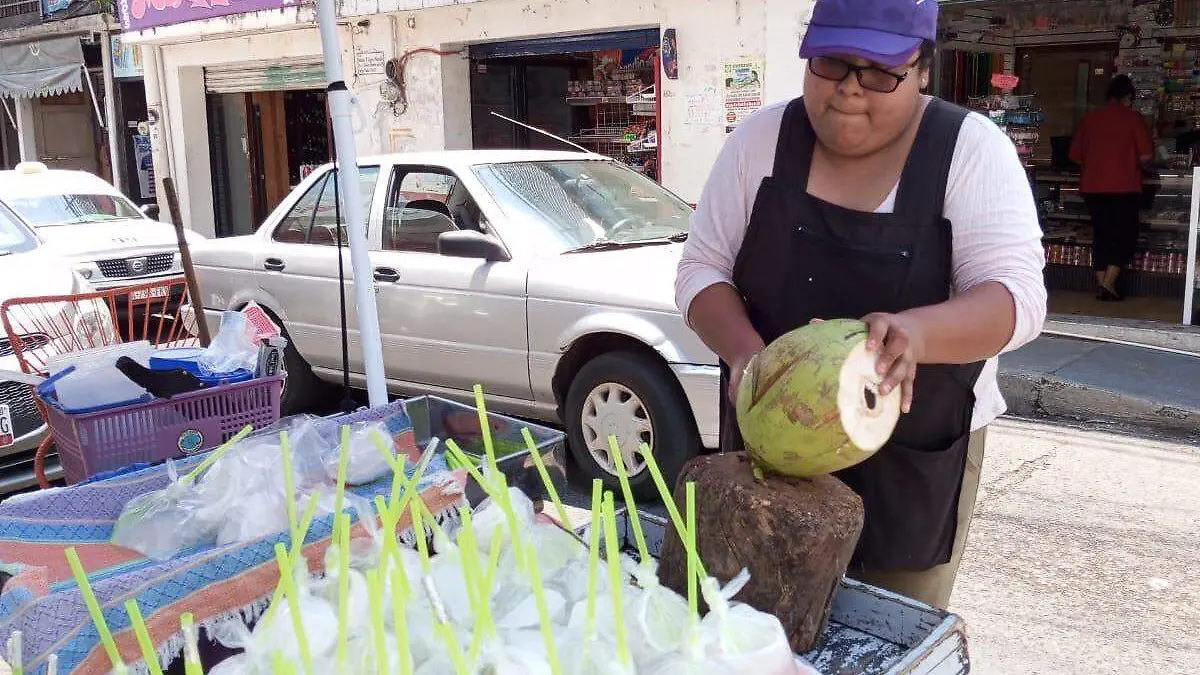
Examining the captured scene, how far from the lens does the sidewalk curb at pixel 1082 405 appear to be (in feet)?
20.6

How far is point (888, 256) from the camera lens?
1853 millimetres

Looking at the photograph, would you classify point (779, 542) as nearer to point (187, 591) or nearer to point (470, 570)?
point (470, 570)

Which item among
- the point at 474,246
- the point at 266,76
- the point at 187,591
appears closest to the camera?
the point at 187,591

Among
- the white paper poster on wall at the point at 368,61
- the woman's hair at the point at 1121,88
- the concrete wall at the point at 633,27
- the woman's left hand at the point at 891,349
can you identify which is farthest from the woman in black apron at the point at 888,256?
the white paper poster on wall at the point at 368,61

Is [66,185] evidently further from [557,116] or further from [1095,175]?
[1095,175]

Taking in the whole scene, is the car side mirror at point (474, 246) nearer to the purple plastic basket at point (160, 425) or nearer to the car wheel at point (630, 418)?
the car wheel at point (630, 418)

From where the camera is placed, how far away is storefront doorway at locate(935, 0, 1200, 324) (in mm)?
9086

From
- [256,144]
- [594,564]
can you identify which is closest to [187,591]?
[594,564]

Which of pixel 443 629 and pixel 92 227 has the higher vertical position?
pixel 443 629

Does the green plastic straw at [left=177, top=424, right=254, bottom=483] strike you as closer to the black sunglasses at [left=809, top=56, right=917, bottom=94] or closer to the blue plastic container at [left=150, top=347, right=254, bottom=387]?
the blue plastic container at [left=150, top=347, right=254, bottom=387]

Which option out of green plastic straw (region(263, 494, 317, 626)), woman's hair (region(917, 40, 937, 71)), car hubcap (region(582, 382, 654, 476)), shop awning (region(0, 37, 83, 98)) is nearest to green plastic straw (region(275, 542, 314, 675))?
green plastic straw (region(263, 494, 317, 626))

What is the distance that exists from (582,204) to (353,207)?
2.19 meters

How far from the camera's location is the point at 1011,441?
608cm

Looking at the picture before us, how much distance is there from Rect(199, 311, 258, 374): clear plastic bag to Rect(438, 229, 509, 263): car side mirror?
2.29 metres
